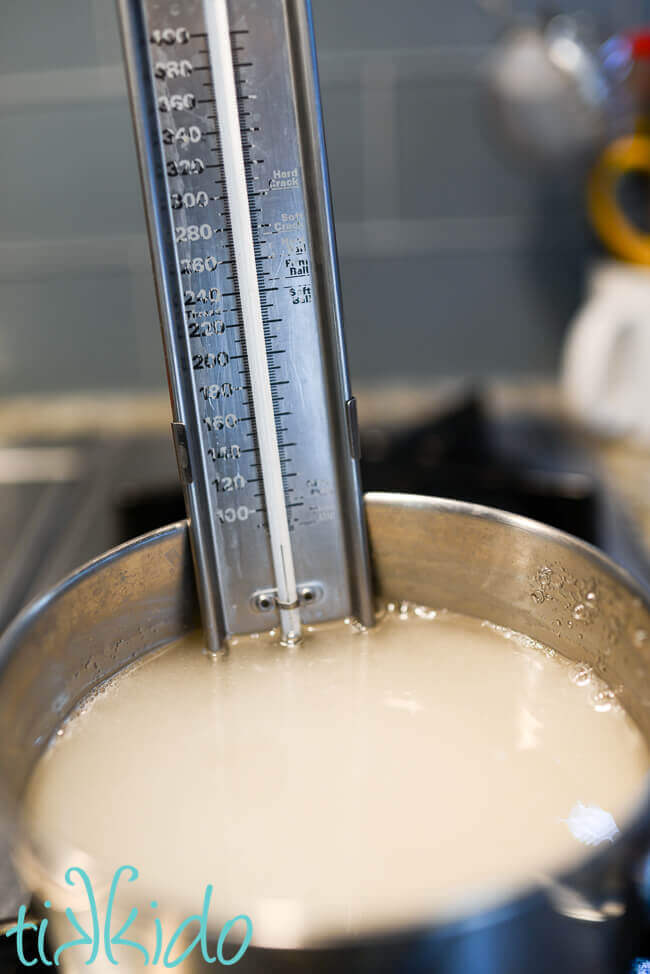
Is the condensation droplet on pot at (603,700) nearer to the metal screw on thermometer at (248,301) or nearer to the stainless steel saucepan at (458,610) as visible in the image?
the stainless steel saucepan at (458,610)

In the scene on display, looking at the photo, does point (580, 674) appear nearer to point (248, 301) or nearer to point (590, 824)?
point (590, 824)

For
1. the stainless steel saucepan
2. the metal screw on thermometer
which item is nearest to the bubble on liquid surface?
the stainless steel saucepan

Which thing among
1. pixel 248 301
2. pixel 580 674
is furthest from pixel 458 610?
pixel 248 301

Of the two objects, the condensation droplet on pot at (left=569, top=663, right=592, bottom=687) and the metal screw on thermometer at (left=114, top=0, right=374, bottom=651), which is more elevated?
the metal screw on thermometer at (left=114, top=0, right=374, bottom=651)

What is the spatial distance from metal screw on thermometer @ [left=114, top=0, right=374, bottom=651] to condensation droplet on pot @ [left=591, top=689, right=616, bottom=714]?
0.45ft

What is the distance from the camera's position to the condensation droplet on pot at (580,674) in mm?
497

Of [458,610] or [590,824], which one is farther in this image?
Answer: [458,610]

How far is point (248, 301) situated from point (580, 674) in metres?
0.25

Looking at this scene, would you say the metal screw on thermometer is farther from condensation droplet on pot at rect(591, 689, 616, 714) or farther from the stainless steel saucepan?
condensation droplet on pot at rect(591, 689, 616, 714)

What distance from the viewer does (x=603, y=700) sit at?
0.49 metres

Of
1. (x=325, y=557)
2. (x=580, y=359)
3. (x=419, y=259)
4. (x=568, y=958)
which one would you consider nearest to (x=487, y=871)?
(x=568, y=958)

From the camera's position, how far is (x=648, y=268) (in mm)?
1216

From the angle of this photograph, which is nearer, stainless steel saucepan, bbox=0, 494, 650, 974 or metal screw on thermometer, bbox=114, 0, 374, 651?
stainless steel saucepan, bbox=0, 494, 650, 974

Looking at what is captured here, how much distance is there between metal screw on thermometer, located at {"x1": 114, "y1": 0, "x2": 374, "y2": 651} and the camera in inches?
16.8
